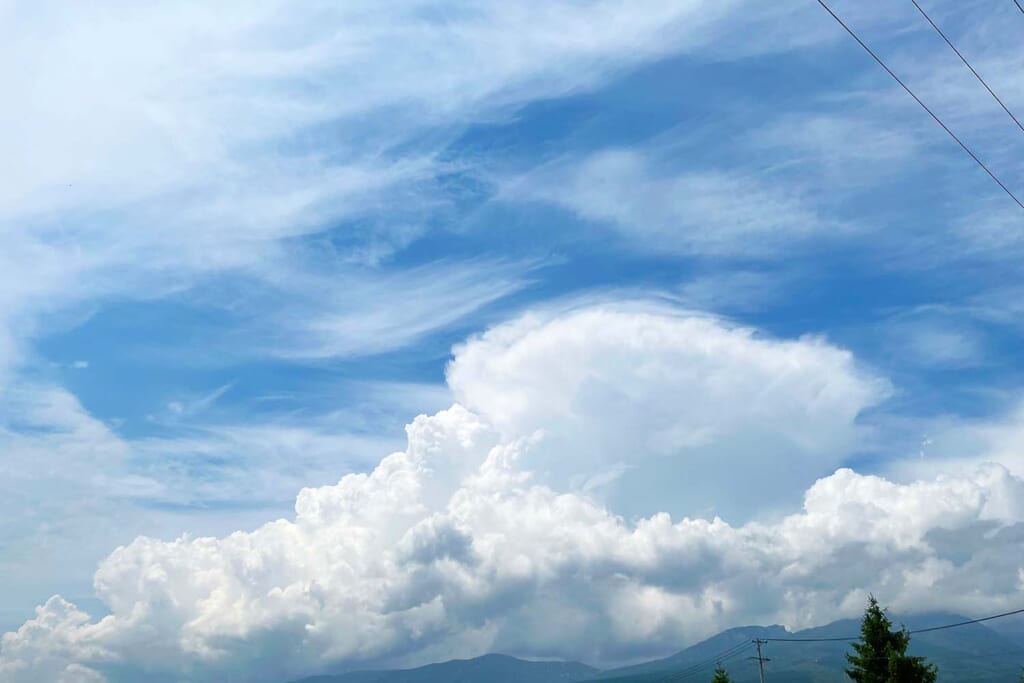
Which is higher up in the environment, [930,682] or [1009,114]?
[1009,114]

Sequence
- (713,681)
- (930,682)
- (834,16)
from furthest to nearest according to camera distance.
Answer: (713,681), (930,682), (834,16)

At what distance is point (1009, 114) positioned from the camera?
1864 centimetres

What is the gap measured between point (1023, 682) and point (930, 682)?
15.5m

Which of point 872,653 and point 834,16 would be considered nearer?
point 834,16

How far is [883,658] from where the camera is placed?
214 ft

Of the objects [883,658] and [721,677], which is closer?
[883,658]

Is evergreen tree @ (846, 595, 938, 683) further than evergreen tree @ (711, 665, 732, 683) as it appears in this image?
No

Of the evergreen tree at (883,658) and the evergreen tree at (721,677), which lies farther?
the evergreen tree at (721,677)

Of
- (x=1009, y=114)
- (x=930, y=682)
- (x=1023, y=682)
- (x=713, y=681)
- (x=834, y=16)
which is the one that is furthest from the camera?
(x=713, y=681)

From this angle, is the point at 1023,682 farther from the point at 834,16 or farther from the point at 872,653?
the point at 834,16

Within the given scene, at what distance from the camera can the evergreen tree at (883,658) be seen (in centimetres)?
6334

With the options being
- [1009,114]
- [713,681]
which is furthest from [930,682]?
[1009,114]

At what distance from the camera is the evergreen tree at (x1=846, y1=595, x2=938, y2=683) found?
63.3 meters

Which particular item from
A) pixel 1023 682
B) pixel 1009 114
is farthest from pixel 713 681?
pixel 1009 114
